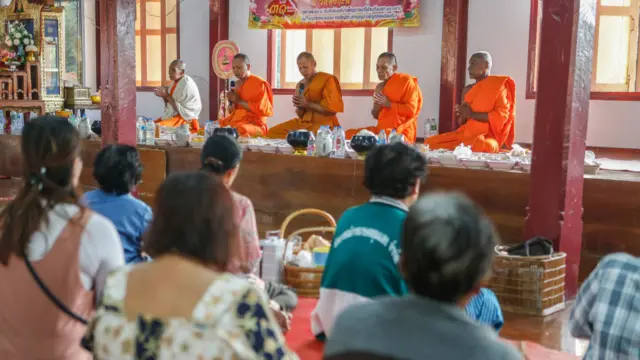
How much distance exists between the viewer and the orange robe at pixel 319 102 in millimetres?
7715

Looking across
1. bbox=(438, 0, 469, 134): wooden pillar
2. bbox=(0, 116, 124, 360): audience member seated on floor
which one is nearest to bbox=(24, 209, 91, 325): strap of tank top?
bbox=(0, 116, 124, 360): audience member seated on floor

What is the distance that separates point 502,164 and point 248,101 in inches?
162

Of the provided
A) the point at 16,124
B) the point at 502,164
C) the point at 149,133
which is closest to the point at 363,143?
the point at 502,164

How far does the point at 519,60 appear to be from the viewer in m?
8.53

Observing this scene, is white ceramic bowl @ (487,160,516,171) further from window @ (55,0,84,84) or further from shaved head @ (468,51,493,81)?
window @ (55,0,84,84)

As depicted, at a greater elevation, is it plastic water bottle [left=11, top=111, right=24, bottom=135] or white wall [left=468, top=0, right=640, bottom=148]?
white wall [left=468, top=0, right=640, bottom=148]

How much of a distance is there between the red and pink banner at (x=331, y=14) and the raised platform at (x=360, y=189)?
391cm

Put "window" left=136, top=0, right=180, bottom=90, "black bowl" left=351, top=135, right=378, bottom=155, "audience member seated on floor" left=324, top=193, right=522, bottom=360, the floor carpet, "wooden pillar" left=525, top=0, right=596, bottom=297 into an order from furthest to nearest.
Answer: "window" left=136, top=0, right=180, bottom=90, "black bowl" left=351, top=135, right=378, bottom=155, "wooden pillar" left=525, top=0, right=596, bottom=297, the floor carpet, "audience member seated on floor" left=324, top=193, right=522, bottom=360

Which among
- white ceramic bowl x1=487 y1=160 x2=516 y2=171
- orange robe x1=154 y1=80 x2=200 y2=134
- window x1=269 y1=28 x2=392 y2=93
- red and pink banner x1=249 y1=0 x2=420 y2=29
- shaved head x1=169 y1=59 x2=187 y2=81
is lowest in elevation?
white ceramic bowl x1=487 y1=160 x2=516 y2=171

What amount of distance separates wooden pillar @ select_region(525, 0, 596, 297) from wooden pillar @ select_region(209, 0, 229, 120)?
7.38m

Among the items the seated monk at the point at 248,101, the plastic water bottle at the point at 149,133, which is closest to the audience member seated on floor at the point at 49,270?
the plastic water bottle at the point at 149,133

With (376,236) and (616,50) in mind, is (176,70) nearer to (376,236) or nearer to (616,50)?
(616,50)

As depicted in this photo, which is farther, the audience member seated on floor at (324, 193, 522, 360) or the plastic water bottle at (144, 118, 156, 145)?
the plastic water bottle at (144, 118, 156, 145)

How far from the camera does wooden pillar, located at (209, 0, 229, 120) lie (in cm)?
1094
